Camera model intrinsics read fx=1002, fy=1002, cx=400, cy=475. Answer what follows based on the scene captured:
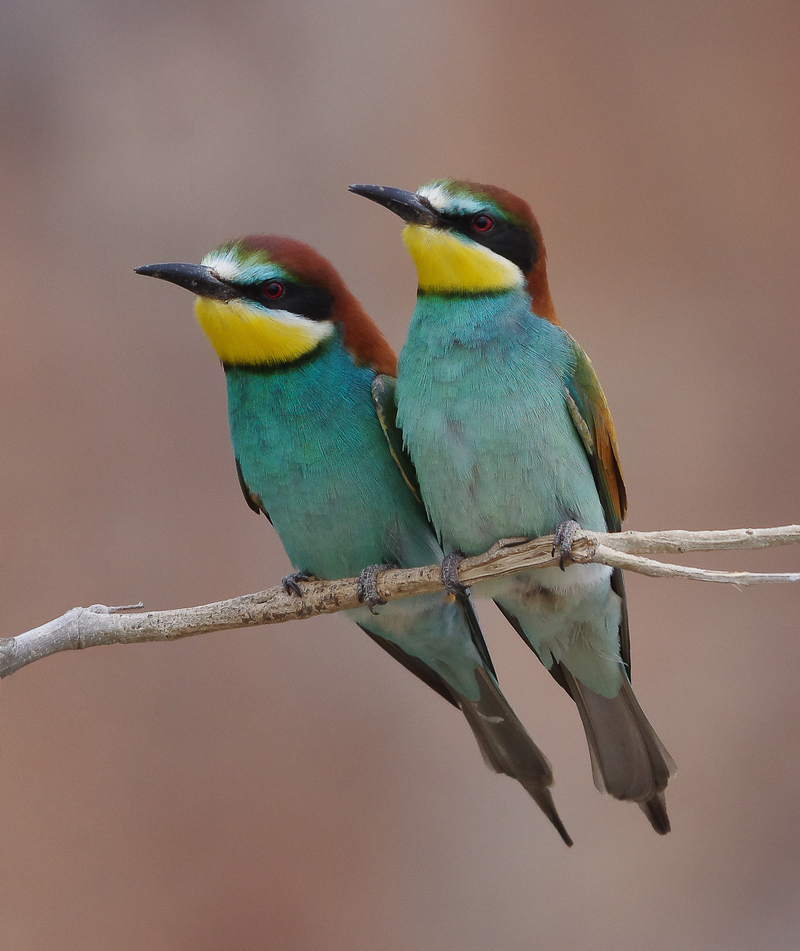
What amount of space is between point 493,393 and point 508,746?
52 centimetres

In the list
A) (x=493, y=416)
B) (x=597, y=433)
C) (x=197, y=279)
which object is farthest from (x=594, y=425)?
(x=197, y=279)

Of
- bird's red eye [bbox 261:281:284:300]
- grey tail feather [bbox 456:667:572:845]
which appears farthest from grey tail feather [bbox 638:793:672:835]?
bird's red eye [bbox 261:281:284:300]

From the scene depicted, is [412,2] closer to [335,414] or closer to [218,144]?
[218,144]

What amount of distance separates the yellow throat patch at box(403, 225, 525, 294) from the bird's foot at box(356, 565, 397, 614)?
36 cm

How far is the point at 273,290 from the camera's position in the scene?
1.26m

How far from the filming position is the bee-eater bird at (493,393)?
3.87 feet

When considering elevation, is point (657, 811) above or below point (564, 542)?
below

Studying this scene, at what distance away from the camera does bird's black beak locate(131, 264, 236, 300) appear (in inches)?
47.7

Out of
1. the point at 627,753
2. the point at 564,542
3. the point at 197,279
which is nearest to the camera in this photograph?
the point at 564,542

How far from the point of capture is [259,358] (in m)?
1.28

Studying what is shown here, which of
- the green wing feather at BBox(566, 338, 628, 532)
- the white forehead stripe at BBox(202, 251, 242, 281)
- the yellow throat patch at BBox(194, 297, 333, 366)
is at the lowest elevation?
the green wing feather at BBox(566, 338, 628, 532)

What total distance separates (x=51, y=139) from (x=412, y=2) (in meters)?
0.94

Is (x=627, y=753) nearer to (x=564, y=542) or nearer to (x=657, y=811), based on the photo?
(x=657, y=811)

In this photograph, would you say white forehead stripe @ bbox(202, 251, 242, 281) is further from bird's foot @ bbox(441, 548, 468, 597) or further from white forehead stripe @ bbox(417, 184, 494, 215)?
bird's foot @ bbox(441, 548, 468, 597)
